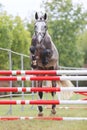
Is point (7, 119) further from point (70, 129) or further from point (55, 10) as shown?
point (55, 10)

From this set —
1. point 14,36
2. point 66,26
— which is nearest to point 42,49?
point 14,36

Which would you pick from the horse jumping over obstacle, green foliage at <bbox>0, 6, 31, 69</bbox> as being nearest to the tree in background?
green foliage at <bbox>0, 6, 31, 69</bbox>

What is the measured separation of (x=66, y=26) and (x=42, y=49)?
24.1m

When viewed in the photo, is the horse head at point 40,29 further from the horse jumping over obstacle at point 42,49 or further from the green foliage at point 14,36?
the green foliage at point 14,36

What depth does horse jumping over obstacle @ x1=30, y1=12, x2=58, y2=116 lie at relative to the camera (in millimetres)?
7668

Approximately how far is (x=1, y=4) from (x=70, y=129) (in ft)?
79.9

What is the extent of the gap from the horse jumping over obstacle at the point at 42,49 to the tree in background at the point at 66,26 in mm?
22806

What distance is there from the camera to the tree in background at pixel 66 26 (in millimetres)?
31370

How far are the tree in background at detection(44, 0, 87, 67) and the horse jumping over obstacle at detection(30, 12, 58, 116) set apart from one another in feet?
74.8

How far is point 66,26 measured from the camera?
31750 mm

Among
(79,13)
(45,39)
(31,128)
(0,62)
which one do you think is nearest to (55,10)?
(79,13)

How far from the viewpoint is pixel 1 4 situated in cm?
2948

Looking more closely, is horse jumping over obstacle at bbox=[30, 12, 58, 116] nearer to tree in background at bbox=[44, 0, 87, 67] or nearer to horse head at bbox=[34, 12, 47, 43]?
horse head at bbox=[34, 12, 47, 43]

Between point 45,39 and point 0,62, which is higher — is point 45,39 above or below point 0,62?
above
